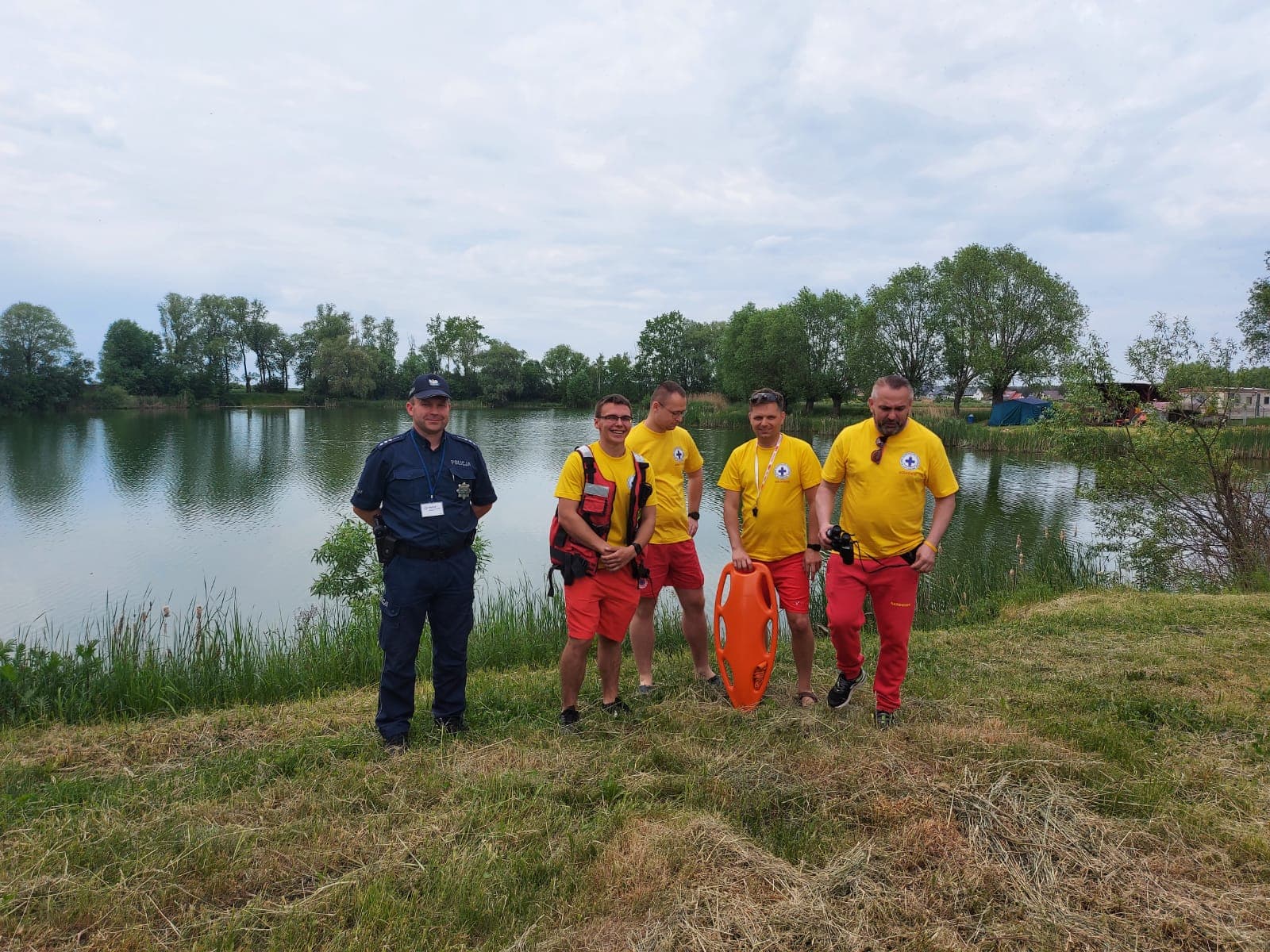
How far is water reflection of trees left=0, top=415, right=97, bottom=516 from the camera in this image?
17094 mm

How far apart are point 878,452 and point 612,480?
60.0 inches

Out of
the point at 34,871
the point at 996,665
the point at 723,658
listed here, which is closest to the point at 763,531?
the point at 723,658

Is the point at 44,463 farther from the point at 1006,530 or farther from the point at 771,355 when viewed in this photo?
the point at 771,355

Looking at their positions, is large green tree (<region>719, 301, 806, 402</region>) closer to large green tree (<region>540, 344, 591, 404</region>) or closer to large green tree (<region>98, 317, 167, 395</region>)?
large green tree (<region>540, 344, 591, 404</region>)

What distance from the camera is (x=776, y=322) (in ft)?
164

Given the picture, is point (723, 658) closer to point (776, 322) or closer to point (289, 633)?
point (289, 633)

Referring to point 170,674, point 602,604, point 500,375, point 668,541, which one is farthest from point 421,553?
point 500,375

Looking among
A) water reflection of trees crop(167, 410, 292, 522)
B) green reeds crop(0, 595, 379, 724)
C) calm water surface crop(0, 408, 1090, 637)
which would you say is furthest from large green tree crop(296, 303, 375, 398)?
green reeds crop(0, 595, 379, 724)

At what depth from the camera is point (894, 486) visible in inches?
156

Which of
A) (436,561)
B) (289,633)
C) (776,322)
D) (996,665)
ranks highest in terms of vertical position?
(776,322)

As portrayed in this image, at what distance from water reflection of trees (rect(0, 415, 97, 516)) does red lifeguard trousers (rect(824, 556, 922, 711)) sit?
18.1 metres

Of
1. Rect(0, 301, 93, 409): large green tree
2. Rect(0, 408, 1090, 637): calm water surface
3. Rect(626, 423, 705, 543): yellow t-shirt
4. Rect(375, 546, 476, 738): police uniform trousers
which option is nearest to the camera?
Rect(375, 546, 476, 738): police uniform trousers

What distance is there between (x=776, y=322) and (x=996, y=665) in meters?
47.3

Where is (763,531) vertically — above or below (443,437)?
below
